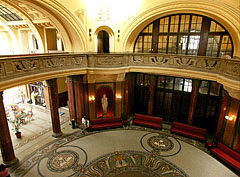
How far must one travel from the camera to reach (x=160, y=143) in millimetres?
9648

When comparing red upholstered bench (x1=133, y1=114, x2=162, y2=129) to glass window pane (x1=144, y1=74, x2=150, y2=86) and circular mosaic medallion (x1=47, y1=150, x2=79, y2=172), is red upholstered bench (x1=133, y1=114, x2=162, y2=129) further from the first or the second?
circular mosaic medallion (x1=47, y1=150, x2=79, y2=172)

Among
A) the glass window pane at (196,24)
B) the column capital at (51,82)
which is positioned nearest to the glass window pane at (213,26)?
the glass window pane at (196,24)

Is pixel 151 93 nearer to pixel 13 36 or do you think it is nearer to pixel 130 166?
pixel 130 166

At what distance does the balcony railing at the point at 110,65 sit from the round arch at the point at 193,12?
5.72 ft

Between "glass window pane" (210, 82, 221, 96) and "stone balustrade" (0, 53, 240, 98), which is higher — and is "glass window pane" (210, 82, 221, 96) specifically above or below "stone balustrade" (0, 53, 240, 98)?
below

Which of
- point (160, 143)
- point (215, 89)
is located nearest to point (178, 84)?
Result: point (215, 89)

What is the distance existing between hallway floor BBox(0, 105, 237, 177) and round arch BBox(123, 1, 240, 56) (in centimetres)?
609

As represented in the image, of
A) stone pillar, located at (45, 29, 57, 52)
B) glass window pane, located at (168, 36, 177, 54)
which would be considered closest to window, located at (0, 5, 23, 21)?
stone pillar, located at (45, 29, 57, 52)

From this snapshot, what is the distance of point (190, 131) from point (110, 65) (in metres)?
6.76

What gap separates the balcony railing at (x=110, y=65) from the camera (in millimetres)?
6575

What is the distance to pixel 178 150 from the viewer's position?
9.02 metres

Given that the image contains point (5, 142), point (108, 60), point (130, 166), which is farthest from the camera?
point (108, 60)

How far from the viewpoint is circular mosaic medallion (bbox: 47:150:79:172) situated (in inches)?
301

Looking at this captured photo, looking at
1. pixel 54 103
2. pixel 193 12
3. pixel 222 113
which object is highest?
pixel 193 12
